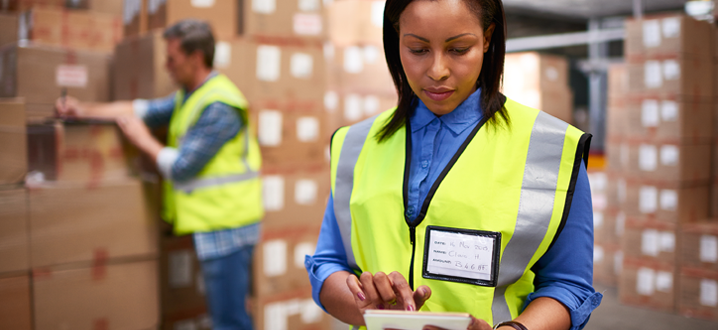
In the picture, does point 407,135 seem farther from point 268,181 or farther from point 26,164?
point 268,181

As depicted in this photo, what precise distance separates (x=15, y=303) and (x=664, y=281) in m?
4.03

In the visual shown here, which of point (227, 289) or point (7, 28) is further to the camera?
point (7, 28)

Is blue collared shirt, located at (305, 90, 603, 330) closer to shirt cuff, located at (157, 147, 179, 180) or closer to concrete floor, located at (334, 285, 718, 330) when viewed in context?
shirt cuff, located at (157, 147, 179, 180)

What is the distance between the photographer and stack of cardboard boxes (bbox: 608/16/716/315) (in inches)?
150

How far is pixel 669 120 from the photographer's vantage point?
3.89 meters

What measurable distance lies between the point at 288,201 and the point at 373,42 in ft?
5.67

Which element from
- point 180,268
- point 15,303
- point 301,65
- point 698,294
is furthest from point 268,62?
point 698,294

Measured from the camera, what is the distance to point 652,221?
3980 millimetres

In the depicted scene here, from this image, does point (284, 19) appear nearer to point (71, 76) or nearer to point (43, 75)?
point (71, 76)

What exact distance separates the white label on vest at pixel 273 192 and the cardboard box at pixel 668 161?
2.78 metres

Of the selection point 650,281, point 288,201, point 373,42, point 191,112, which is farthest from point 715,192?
point 191,112

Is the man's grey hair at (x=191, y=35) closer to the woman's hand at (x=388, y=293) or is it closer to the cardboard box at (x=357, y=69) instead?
the woman's hand at (x=388, y=293)

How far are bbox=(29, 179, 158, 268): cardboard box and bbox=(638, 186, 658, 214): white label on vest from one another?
11.6ft

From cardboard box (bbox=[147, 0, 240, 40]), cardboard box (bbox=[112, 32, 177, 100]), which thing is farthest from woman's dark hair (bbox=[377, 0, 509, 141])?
cardboard box (bbox=[147, 0, 240, 40])
